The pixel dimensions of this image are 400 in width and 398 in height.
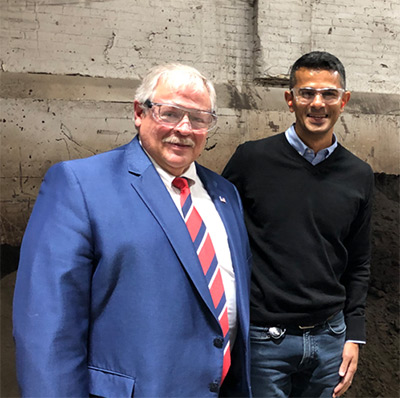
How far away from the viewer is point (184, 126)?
1667 mm

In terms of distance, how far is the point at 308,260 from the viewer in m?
2.06

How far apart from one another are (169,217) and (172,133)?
0.33m

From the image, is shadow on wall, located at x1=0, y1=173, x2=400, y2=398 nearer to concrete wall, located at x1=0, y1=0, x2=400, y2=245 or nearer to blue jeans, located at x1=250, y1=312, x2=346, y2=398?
concrete wall, located at x1=0, y1=0, x2=400, y2=245

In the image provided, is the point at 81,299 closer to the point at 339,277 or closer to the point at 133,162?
the point at 133,162

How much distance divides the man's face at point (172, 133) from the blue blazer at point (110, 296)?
112 mm

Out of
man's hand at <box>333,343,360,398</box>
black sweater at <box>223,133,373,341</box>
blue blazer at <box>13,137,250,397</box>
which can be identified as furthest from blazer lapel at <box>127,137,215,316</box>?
man's hand at <box>333,343,360,398</box>

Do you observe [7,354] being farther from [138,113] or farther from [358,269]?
[358,269]

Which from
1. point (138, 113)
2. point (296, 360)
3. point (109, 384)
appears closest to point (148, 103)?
point (138, 113)

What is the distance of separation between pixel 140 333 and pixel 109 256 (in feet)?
0.90

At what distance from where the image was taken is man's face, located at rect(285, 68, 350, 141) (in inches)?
83.0

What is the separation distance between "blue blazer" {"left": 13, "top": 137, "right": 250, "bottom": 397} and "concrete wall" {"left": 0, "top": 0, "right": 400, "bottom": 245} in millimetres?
1917

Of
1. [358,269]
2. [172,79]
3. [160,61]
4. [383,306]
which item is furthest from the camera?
[383,306]

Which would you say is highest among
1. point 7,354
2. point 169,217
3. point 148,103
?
point 148,103

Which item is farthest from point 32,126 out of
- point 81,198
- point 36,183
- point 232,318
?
point 232,318
